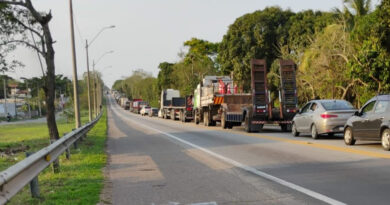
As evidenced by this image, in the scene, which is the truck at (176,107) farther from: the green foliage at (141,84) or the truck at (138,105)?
the green foliage at (141,84)

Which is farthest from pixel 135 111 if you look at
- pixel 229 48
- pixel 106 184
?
pixel 106 184

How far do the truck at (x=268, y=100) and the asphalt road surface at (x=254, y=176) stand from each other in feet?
26.2

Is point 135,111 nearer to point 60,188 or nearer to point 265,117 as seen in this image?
point 265,117

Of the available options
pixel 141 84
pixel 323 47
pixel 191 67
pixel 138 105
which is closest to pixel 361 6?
pixel 323 47

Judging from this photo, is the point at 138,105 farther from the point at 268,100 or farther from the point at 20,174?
the point at 20,174

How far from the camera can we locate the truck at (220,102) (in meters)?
26.9

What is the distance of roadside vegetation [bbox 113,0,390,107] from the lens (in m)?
25.5

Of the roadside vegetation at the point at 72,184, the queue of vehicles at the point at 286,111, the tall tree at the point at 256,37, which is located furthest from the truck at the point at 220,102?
the tall tree at the point at 256,37

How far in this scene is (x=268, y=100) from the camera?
23.2 m

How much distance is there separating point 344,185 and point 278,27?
4290 centimetres

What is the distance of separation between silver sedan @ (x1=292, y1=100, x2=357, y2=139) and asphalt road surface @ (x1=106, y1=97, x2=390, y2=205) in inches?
96.0

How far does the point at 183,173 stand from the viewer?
10422mm

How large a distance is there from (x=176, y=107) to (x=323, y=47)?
2086 cm

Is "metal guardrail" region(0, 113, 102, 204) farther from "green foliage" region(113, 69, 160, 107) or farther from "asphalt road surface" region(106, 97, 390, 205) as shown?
"green foliage" region(113, 69, 160, 107)
